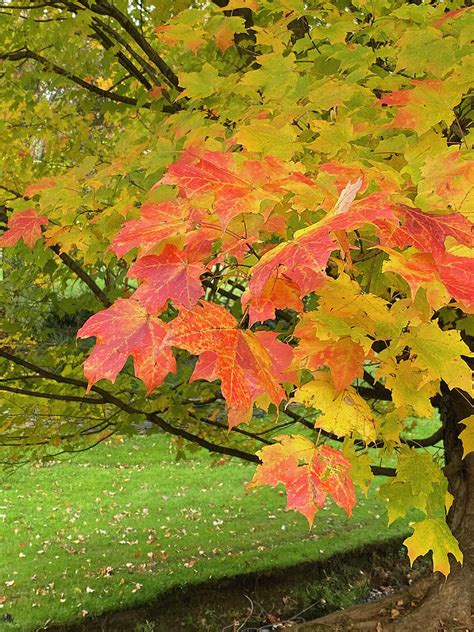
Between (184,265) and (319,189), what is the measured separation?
325mm

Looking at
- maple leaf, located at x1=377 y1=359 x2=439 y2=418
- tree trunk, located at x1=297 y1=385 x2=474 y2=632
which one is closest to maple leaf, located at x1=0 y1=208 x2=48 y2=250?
maple leaf, located at x1=377 y1=359 x2=439 y2=418

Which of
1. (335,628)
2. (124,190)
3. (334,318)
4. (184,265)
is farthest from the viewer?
(335,628)

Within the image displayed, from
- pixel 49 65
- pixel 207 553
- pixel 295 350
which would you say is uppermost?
pixel 49 65

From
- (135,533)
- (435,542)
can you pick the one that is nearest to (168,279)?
(435,542)

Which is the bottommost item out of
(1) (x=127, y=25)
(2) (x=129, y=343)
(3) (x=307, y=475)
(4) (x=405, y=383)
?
(4) (x=405, y=383)

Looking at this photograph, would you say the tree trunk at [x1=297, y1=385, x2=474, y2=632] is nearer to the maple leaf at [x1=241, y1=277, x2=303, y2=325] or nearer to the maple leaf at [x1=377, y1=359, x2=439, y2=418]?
the maple leaf at [x1=377, y1=359, x2=439, y2=418]

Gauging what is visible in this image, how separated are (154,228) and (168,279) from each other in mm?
174

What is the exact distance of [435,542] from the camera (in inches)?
93.7

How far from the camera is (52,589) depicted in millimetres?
6180

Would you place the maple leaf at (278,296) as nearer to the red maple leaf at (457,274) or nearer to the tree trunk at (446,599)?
the red maple leaf at (457,274)

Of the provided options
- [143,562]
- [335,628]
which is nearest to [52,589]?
[143,562]

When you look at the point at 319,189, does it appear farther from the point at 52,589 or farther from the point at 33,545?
the point at 33,545

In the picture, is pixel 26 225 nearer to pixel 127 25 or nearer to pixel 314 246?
pixel 314 246

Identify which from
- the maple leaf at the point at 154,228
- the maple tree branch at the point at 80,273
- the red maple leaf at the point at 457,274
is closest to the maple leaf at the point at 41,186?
the maple tree branch at the point at 80,273
